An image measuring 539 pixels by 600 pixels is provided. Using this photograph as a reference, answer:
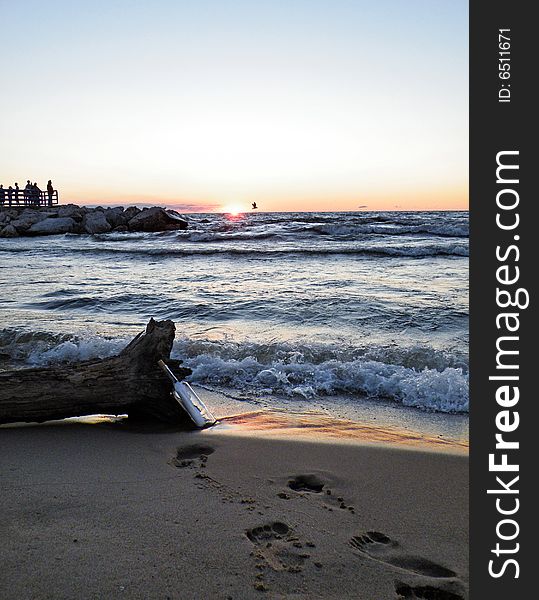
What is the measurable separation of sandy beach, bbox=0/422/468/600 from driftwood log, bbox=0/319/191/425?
19 cm

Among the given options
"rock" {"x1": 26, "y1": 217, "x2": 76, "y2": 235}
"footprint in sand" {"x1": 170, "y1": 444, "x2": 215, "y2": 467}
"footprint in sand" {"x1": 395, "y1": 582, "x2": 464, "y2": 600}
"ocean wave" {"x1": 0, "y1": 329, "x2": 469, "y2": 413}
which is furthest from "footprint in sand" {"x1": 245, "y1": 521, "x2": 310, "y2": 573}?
"rock" {"x1": 26, "y1": 217, "x2": 76, "y2": 235}

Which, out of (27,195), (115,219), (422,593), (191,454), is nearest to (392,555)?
(422,593)

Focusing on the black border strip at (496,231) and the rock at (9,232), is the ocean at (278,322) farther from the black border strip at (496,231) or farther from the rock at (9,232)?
the rock at (9,232)

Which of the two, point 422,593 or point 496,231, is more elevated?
point 496,231

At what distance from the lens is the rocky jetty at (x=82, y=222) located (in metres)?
31.2

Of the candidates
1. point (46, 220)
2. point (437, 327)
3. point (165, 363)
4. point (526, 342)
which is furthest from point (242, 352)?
point (46, 220)

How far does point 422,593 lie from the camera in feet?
7.12

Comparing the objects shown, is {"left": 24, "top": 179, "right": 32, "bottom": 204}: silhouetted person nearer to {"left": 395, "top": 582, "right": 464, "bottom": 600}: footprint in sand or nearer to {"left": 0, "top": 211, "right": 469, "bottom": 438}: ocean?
{"left": 0, "top": 211, "right": 469, "bottom": 438}: ocean

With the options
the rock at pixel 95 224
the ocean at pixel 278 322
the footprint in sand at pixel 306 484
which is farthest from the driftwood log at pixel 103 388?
the rock at pixel 95 224

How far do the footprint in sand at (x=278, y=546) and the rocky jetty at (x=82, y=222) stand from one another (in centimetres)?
3093

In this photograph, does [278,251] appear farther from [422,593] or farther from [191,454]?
[422,593]

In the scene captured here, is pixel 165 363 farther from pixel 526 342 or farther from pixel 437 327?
pixel 437 327

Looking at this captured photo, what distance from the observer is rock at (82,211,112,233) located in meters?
32.7

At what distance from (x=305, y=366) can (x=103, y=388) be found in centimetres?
238
